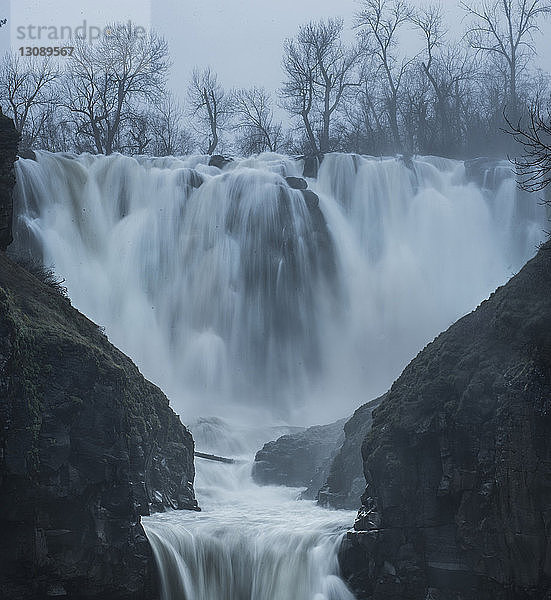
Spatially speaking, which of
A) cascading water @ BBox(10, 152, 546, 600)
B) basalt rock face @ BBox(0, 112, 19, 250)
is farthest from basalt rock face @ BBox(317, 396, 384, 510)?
basalt rock face @ BBox(0, 112, 19, 250)

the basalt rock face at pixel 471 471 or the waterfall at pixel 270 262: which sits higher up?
the waterfall at pixel 270 262

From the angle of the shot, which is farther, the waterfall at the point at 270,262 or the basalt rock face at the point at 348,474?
the waterfall at the point at 270,262

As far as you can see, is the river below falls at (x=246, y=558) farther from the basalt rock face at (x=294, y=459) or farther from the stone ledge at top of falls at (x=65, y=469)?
the basalt rock face at (x=294, y=459)

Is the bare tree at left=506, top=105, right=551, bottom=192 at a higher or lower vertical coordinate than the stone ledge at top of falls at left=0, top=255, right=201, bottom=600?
higher

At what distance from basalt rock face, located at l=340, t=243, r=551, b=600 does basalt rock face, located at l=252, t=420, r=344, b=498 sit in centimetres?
807

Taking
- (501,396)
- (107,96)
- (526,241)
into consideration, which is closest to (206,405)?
(526,241)

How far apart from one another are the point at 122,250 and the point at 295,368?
8138 millimetres

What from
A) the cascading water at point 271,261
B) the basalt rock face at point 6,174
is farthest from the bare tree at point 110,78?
the basalt rock face at point 6,174

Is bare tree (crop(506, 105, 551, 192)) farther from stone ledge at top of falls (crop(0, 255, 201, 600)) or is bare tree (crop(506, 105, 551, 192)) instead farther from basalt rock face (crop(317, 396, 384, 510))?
stone ledge at top of falls (crop(0, 255, 201, 600))

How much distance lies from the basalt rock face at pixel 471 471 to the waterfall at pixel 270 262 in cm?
1613

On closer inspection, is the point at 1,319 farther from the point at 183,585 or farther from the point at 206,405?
the point at 206,405

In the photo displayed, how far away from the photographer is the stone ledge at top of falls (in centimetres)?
1251

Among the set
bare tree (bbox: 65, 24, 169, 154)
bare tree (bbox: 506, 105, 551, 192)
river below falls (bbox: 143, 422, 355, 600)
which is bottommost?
river below falls (bbox: 143, 422, 355, 600)

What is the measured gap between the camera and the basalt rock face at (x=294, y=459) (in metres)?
22.6
